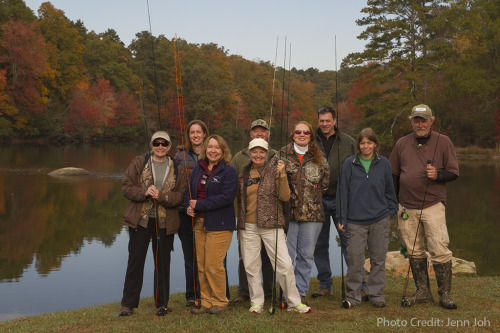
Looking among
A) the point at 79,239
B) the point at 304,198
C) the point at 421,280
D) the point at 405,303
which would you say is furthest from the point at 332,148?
the point at 79,239

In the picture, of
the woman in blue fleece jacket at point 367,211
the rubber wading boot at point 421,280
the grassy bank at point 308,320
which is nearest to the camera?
the grassy bank at point 308,320

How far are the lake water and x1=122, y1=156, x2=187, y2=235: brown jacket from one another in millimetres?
4476

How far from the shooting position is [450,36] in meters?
41.1

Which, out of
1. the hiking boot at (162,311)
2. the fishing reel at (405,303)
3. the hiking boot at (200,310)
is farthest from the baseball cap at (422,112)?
the hiking boot at (162,311)

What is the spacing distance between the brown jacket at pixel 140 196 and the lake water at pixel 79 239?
448cm

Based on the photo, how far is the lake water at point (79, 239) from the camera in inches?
392

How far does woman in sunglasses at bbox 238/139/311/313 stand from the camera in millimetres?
5348

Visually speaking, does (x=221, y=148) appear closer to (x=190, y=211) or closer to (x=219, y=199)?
(x=219, y=199)

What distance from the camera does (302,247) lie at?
18.9 feet

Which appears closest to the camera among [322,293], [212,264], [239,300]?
[212,264]

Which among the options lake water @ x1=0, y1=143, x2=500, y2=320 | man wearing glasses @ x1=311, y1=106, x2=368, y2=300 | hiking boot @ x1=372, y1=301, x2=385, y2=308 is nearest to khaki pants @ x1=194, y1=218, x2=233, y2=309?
man wearing glasses @ x1=311, y1=106, x2=368, y2=300

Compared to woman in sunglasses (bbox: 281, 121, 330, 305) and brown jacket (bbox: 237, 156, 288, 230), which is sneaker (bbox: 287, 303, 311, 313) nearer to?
woman in sunglasses (bbox: 281, 121, 330, 305)

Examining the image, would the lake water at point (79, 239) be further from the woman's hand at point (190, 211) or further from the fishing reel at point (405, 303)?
the fishing reel at point (405, 303)

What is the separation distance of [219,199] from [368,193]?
167 cm
